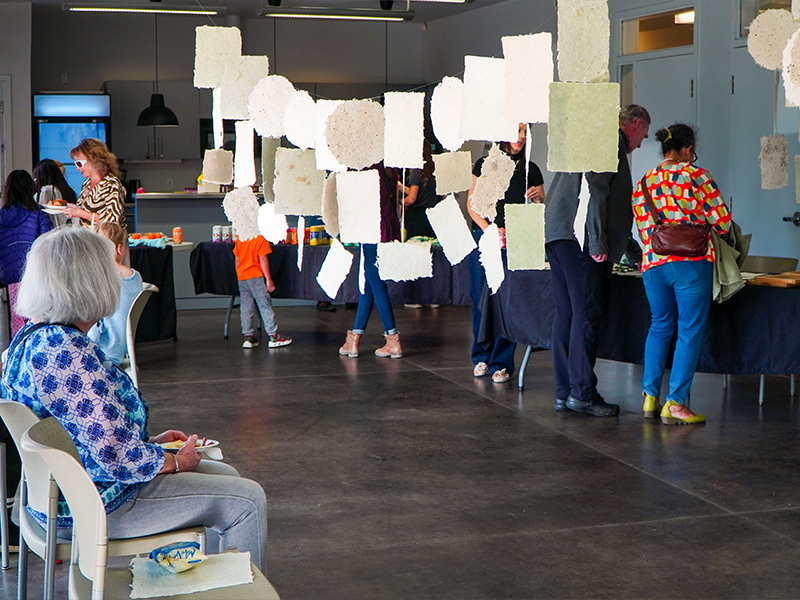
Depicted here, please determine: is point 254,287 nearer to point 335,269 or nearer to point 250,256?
point 250,256

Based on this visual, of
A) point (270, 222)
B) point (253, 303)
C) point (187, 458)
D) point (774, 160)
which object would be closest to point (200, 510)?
point (187, 458)

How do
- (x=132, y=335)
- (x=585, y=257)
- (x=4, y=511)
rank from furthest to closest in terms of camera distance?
(x=585, y=257) → (x=132, y=335) → (x=4, y=511)

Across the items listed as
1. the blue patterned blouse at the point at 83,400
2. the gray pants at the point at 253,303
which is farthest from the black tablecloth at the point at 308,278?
the blue patterned blouse at the point at 83,400

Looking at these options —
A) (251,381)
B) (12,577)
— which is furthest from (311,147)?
(251,381)

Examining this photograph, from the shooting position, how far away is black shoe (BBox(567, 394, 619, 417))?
4922 millimetres

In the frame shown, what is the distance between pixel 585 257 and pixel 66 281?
10.1 ft

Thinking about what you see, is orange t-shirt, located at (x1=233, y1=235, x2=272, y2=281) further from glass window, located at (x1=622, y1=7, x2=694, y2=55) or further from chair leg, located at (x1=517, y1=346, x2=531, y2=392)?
glass window, located at (x1=622, y1=7, x2=694, y2=55)

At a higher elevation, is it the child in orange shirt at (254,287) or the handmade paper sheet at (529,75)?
the handmade paper sheet at (529,75)

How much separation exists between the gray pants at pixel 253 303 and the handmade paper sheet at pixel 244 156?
5.26 meters

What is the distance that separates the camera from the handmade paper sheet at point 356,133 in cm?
171

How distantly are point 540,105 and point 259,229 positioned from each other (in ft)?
2.15

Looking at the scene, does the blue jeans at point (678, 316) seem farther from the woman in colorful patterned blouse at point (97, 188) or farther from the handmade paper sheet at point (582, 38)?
the woman in colorful patterned blouse at point (97, 188)

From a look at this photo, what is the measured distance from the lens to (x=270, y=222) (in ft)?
6.35

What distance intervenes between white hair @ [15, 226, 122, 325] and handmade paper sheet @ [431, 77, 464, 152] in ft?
2.85
